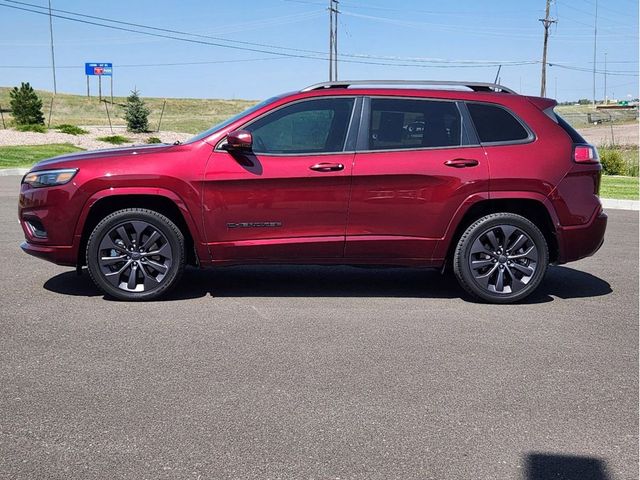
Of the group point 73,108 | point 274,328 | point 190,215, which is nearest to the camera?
point 274,328

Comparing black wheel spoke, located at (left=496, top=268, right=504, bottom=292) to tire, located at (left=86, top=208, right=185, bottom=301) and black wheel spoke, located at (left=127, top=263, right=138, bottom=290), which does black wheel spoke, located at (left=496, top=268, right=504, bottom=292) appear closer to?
tire, located at (left=86, top=208, right=185, bottom=301)

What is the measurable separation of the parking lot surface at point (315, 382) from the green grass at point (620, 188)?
9690 mm

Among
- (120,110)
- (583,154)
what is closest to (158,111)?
(120,110)

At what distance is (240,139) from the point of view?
6.40 m

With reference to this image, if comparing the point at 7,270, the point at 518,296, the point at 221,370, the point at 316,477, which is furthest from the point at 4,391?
the point at 518,296

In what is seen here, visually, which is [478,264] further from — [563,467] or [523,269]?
[563,467]

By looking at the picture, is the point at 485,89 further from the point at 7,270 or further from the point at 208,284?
the point at 7,270

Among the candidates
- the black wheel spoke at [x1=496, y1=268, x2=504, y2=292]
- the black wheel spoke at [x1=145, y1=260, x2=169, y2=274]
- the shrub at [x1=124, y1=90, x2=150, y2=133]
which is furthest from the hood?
the shrub at [x1=124, y1=90, x2=150, y2=133]

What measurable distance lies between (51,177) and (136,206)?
0.76 meters

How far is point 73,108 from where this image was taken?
8400cm

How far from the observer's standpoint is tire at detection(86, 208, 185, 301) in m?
6.65

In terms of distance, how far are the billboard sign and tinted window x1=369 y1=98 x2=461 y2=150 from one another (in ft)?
279

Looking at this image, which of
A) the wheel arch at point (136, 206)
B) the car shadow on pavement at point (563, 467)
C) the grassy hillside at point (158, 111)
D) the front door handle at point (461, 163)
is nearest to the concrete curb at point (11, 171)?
A: the wheel arch at point (136, 206)

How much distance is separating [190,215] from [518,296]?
2989mm
